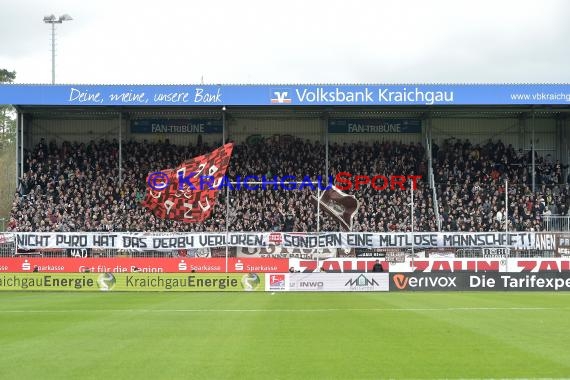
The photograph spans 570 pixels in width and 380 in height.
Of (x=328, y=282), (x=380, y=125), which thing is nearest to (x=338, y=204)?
(x=328, y=282)

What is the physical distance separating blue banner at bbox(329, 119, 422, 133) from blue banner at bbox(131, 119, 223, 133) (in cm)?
853

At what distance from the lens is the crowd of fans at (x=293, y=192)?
47.5 m

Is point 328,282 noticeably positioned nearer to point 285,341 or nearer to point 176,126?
point 285,341

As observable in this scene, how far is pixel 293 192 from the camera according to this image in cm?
5050

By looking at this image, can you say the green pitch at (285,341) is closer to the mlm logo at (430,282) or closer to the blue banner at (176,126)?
the mlm logo at (430,282)

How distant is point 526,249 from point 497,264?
2161 millimetres

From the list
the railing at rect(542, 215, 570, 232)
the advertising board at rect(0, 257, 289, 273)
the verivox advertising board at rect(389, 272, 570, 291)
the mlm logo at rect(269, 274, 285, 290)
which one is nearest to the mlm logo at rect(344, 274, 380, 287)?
the verivox advertising board at rect(389, 272, 570, 291)

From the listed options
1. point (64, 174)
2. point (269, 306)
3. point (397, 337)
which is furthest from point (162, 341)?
point (64, 174)

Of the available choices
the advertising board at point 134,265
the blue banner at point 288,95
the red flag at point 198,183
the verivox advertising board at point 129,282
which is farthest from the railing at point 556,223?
the red flag at point 198,183

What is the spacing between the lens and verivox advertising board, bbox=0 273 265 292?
123 feet

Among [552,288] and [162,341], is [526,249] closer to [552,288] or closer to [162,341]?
[552,288]

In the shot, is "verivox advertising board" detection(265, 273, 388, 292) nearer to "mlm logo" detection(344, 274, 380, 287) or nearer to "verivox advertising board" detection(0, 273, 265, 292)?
"mlm logo" detection(344, 274, 380, 287)

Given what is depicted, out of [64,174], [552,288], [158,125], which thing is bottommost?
[552,288]

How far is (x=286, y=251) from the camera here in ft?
146
